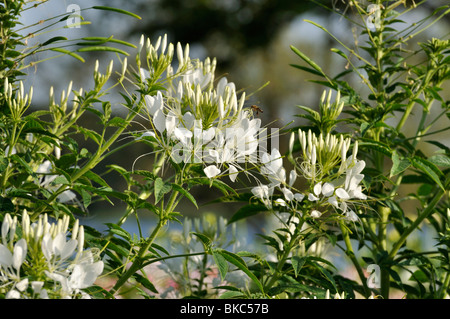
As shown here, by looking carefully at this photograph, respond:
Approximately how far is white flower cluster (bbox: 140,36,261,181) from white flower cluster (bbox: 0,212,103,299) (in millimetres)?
201

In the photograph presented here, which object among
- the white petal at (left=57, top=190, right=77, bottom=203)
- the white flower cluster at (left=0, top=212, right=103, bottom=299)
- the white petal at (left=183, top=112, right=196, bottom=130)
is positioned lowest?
the white flower cluster at (left=0, top=212, right=103, bottom=299)

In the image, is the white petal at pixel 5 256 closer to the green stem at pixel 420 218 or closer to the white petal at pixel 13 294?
the white petal at pixel 13 294

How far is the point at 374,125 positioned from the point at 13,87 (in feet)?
2.03

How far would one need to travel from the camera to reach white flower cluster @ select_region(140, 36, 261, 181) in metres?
0.78

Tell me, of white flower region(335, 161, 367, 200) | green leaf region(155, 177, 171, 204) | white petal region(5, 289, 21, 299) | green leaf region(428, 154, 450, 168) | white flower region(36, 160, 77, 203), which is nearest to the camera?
white petal region(5, 289, 21, 299)

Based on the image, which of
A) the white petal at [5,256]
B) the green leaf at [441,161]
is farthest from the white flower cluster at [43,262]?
the green leaf at [441,161]

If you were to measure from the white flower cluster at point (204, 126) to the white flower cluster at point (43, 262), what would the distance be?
0.66ft

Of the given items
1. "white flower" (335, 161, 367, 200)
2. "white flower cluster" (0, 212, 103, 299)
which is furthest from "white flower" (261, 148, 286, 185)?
"white flower cluster" (0, 212, 103, 299)

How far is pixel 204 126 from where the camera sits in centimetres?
79

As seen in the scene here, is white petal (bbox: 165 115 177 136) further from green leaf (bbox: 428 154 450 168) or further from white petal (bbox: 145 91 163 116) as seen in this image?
green leaf (bbox: 428 154 450 168)

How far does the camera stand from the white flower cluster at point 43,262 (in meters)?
0.62

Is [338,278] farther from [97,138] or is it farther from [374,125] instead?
[97,138]
